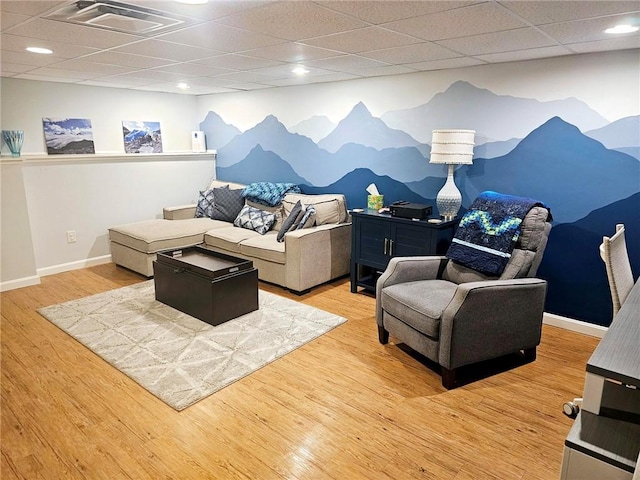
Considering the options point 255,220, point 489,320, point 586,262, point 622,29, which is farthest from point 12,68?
point 586,262

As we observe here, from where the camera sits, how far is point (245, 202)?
5.30 metres

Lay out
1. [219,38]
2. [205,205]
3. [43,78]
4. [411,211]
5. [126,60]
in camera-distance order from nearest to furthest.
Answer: [219,38] → [126,60] → [411,211] → [43,78] → [205,205]

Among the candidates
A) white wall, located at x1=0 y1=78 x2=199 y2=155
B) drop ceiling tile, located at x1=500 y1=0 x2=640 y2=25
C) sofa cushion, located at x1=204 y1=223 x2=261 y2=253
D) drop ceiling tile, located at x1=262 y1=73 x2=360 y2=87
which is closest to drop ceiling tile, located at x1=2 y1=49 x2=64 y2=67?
white wall, located at x1=0 y1=78 x2=199 y2=155

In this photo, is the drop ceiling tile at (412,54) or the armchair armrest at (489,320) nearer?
the armchair armrest at (489,320)

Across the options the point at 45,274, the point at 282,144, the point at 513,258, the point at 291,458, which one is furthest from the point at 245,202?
the point at 291,458

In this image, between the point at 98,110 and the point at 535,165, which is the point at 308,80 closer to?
the point at 535,165

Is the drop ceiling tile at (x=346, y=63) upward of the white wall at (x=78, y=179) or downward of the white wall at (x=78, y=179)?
upward

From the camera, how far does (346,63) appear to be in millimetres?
3484

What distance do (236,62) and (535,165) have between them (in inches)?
104

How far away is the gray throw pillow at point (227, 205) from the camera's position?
207 inches

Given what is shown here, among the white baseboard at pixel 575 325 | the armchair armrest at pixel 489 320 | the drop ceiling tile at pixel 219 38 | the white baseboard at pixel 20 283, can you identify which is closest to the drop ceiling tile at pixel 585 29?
the armchair armrest at pixel 489 320

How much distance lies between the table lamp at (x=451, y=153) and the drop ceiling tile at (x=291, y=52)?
1.16m

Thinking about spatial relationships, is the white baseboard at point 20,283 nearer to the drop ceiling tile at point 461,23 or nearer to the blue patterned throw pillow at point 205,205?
the blue patterned throw pillow at point 205,205

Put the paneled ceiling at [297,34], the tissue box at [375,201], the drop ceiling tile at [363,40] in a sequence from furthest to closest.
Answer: the tissue box at [375,201], the drop ceiling tile at [363,40], the paneled ceiling at [297,34]
